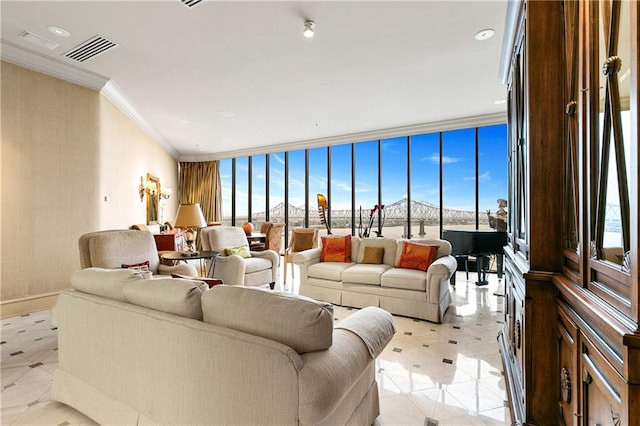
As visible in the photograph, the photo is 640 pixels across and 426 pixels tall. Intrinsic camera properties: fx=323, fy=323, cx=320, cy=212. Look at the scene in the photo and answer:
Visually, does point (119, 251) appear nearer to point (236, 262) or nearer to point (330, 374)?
point (236, 262)

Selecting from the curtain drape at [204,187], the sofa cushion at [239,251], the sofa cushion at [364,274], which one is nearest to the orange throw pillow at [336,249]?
the sofa cushion at [364,274]

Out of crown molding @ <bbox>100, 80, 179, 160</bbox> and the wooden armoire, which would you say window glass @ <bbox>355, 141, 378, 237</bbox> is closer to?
crown molding @ <bbox>100, 80, 179, 160</bbox>

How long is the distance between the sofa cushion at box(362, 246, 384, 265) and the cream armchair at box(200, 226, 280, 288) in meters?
1.48

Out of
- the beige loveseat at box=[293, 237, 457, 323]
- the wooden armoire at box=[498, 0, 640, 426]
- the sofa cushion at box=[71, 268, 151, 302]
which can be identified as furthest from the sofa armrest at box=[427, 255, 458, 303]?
the sofa cushion at box=[71, 268, 151, 302]

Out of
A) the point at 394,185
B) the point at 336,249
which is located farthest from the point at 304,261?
the point at 394,185

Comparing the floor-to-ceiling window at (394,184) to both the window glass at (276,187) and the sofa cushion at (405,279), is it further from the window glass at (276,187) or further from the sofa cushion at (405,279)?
the sofa cushion at (405,279)

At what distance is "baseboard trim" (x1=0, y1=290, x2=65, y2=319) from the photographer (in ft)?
12.0

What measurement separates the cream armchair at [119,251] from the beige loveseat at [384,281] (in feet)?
5.47

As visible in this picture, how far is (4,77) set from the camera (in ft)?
12.1

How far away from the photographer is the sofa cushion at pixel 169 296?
1.49m

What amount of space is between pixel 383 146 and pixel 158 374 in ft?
22.5

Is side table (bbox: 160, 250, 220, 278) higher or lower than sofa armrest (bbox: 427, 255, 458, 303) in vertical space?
higher

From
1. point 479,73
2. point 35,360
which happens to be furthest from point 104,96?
point 479,73

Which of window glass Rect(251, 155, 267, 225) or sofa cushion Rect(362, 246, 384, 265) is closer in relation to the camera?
sofa cushion Rect(362, 246, 384, 265)
